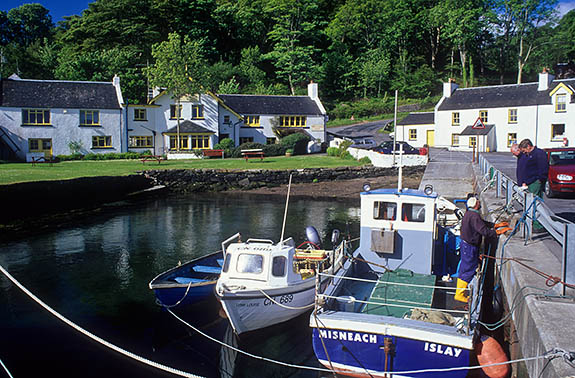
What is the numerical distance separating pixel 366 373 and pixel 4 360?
869 cm

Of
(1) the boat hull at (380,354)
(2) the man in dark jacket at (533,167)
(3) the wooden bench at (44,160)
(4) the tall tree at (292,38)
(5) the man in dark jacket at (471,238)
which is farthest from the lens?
(4) the tall tree at (292,38)

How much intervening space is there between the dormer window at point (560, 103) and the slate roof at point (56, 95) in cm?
4613

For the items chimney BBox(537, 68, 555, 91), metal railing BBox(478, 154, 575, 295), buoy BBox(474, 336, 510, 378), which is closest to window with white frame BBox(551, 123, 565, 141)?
chimney BBox(537, 68, 555, 91)

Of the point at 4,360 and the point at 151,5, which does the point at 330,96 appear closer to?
the point at 151,5

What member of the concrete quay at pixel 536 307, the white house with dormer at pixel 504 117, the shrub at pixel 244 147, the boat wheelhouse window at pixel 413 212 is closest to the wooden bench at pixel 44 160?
the shrub at pixel 244 147

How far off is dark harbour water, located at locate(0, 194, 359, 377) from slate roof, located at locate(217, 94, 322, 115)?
104 ft

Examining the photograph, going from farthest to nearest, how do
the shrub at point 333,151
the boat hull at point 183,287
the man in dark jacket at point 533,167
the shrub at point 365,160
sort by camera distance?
the shrub at point 333,151 < the shrub at point 365,160 < the boat hull at point 183,287 < the man in dark jacket at point 533,167

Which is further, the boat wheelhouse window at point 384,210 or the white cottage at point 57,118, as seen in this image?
the white cottage at point 57,118

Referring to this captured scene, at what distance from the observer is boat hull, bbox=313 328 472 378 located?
888cm

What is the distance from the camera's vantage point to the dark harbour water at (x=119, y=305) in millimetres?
11969

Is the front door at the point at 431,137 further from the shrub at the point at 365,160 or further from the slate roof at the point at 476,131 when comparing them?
the shrub at the point at 365,160

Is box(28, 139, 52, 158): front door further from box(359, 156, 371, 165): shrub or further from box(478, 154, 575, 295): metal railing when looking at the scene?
box(478, 154, 575, 295): metal railing

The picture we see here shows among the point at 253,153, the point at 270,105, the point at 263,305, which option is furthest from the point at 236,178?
the point at 263,305

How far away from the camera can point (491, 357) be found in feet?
30.4
